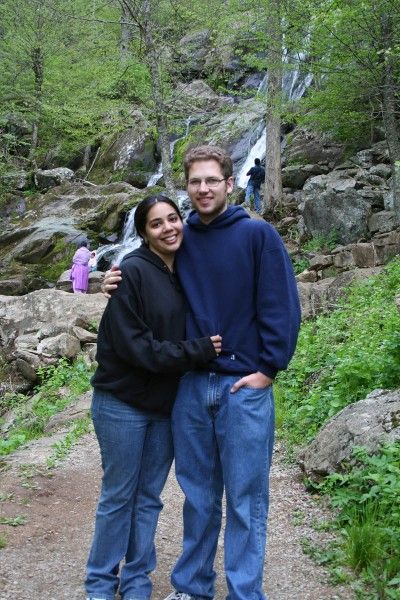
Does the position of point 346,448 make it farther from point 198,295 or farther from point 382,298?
point 382,298

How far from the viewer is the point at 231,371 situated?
10.0 feet

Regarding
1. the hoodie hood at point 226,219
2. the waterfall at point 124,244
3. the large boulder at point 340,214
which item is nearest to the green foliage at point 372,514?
the hoodie hood at point 226,219

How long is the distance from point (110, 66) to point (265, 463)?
13.6 meters

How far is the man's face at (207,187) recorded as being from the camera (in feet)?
10.2

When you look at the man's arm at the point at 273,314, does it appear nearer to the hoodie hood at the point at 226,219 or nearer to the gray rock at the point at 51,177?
the hoodie hood at the point at 226,219

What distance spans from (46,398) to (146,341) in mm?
7292

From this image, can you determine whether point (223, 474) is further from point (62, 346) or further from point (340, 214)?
point (340, 214)

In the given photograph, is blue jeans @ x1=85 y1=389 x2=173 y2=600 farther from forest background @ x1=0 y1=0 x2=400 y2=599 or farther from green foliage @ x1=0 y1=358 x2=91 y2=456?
green foliage @ x1=0 y1=358 x2=91 y2=456

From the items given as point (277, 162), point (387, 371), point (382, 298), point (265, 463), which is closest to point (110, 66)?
point (277, 162)

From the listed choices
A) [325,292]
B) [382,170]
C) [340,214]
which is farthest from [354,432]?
[382,170]

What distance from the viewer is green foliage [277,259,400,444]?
589 cm

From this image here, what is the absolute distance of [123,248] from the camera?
64.9 ft

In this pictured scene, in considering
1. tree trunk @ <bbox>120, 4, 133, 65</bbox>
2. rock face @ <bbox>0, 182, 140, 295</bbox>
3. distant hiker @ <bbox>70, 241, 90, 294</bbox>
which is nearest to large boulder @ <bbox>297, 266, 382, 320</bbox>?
tree trunk @ <bbox>120, 4, 133, 65</bbox>

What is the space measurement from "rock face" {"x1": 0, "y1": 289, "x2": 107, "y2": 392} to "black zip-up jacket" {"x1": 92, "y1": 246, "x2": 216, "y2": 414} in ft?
26.7
